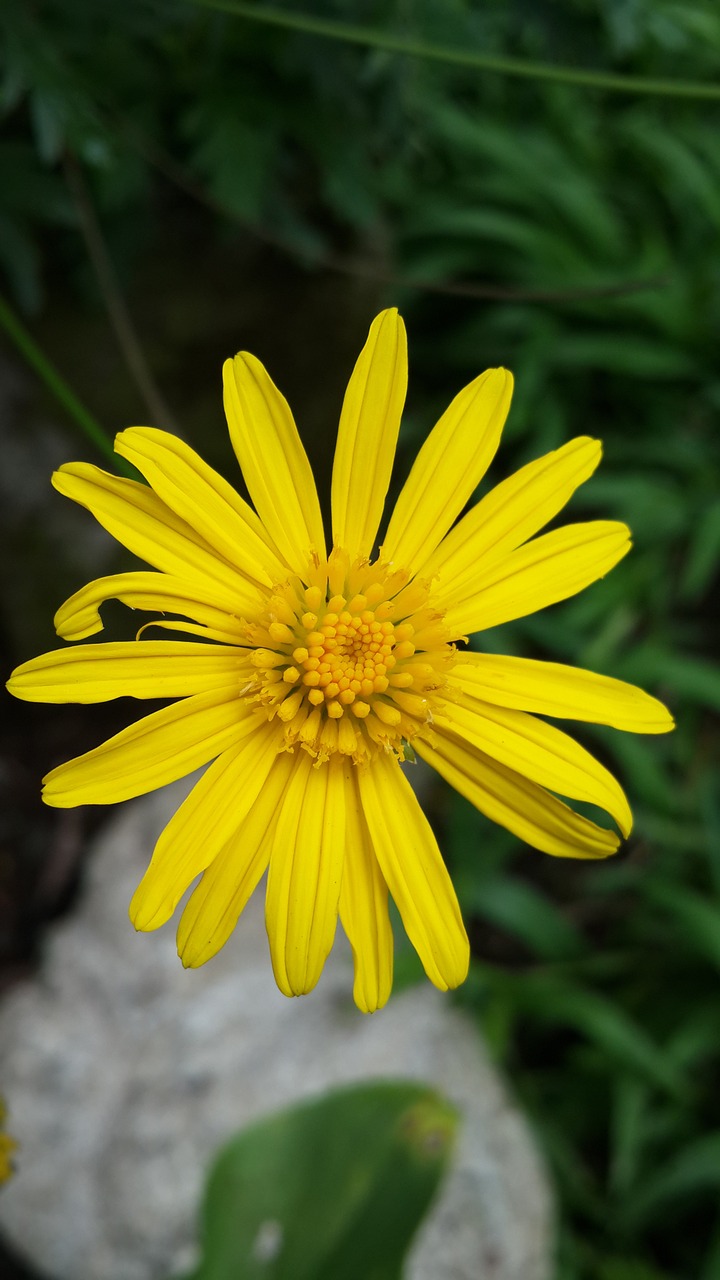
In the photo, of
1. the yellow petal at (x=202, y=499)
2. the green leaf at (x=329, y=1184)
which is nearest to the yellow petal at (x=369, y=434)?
the yellow petal at (x=202, y=499)

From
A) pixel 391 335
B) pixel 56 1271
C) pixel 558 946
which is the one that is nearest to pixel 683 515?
pixel 558 946

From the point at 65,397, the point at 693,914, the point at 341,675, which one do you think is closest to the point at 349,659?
the point at 341,675

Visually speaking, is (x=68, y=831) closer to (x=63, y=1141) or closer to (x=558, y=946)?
(x=63, y=1141)

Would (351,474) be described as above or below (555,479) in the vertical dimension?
above

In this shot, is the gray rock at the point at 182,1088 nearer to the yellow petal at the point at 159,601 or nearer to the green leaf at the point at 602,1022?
the green leaf at the point at 602,1022

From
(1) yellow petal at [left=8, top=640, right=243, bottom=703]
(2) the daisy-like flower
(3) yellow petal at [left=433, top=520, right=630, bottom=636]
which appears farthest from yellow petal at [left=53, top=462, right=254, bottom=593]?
(3) yellow petal at [left=433, top=520, right=630, bottom=636]

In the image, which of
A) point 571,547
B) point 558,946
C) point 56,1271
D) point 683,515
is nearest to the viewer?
point 571,547

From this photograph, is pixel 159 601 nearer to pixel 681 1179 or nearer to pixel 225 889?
pixel 225 889
